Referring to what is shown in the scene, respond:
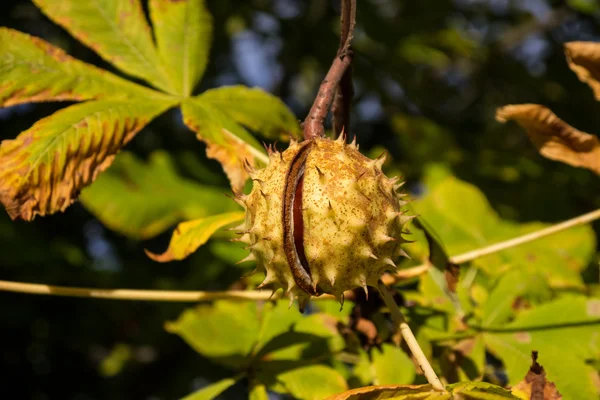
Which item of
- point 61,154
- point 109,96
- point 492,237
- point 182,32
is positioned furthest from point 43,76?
point 492,237

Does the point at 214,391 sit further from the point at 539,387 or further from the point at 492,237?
the point at 492,237

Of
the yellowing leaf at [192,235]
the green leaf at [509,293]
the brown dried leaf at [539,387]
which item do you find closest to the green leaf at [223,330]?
the yellowing leaf at [192,235]

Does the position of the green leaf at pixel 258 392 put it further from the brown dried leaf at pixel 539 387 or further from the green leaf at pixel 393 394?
the brown dried leaf at pixel 539 387

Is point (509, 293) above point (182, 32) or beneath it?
beneath

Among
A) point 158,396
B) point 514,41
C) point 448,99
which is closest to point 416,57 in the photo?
point 514,41

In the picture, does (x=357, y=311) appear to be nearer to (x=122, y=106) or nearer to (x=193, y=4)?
(x=122, y=106)

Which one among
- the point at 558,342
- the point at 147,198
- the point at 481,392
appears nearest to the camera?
the point at 481,392
